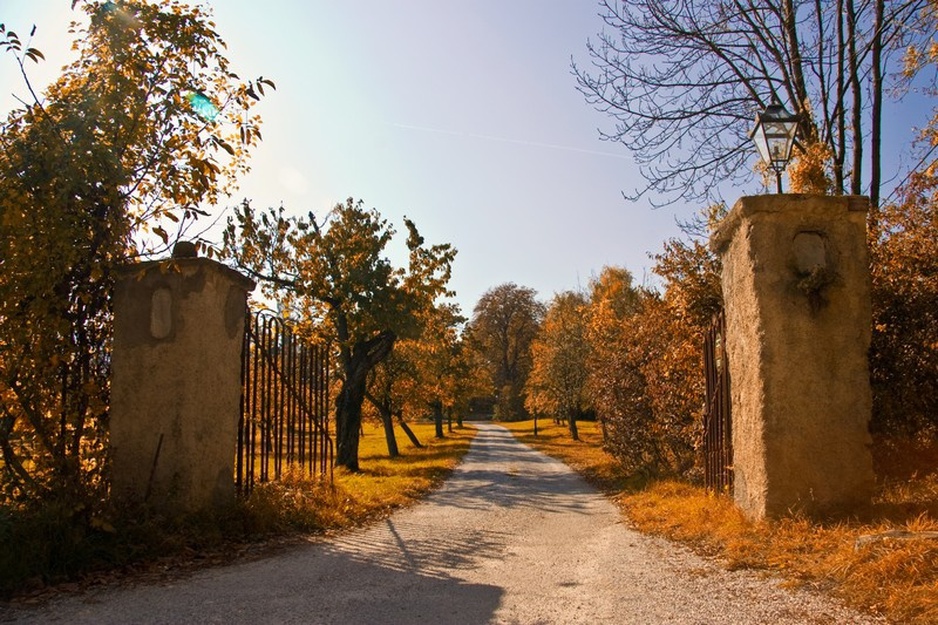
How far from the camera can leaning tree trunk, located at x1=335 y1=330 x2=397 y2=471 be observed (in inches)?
704

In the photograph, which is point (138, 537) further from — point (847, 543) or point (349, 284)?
point (349, 284)

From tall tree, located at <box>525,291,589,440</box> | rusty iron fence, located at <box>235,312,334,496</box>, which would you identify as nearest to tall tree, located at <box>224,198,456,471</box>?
rusty iron fence, located at <box>235,312,334,496</box>

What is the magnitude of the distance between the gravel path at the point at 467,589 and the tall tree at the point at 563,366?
84.6 ft

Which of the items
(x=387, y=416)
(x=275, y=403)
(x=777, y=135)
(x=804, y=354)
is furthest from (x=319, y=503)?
(x=387, y=416)

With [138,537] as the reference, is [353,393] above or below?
above

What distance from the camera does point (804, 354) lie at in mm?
6191

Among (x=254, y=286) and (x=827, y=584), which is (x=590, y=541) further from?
(x=254, y=286)

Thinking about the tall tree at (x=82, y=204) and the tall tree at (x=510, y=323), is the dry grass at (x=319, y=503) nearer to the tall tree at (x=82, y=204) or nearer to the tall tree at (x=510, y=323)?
the tall tree at (x=82, y=204)

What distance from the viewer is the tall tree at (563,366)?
114 feet

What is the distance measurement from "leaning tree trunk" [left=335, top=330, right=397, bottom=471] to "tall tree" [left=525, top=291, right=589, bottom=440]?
16.3 m

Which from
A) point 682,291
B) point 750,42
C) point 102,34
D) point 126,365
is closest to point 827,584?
point 126,365

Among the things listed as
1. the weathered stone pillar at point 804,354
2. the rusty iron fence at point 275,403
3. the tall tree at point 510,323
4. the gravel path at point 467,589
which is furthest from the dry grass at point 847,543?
the tall tree at point 510,323

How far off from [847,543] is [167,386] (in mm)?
6088

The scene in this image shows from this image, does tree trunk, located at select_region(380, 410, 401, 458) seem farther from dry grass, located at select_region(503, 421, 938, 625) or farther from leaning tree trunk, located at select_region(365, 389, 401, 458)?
dry grass, located at select_region(503, 421, 938, 625)
